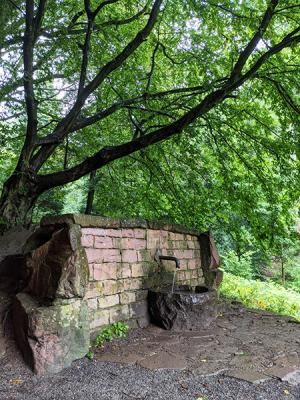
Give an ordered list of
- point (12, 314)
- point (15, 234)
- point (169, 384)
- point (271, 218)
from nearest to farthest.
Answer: point (169, 384), point (12, 314), point (15, 234), point (271, 218)

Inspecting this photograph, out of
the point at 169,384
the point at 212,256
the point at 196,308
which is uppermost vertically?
the point at 212,256

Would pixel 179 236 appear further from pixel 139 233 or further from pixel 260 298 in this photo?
pixel 260 298

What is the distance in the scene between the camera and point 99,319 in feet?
12.7

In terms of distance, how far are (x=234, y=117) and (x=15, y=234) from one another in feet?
13.2

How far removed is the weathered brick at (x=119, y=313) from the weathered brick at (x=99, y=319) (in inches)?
2.8

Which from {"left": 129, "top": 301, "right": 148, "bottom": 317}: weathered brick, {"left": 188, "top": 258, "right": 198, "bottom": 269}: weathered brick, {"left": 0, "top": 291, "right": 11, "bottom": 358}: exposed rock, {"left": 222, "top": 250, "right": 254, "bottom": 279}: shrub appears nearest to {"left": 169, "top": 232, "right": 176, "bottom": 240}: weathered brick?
{"left": 188, "top": 258, "right": 198, "bottom": 269}: weathered brick

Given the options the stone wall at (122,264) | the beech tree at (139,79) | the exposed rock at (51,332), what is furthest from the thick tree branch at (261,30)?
the exposed rock at (51,332)

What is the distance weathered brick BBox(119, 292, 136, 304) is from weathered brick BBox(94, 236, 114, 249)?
55 cm

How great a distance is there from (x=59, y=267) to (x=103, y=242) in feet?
2.47

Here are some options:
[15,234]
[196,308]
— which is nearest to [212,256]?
[196,308]

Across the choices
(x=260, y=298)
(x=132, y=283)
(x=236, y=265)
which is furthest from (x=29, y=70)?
(x=236, y=265)

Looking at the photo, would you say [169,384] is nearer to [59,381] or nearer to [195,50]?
[59,381]

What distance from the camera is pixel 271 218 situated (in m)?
6.91

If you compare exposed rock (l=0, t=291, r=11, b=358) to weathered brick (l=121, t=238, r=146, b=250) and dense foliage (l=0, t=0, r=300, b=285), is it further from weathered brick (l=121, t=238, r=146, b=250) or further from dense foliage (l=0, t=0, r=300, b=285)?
dense foliage (l=0, t=0, r=300, b=285)
